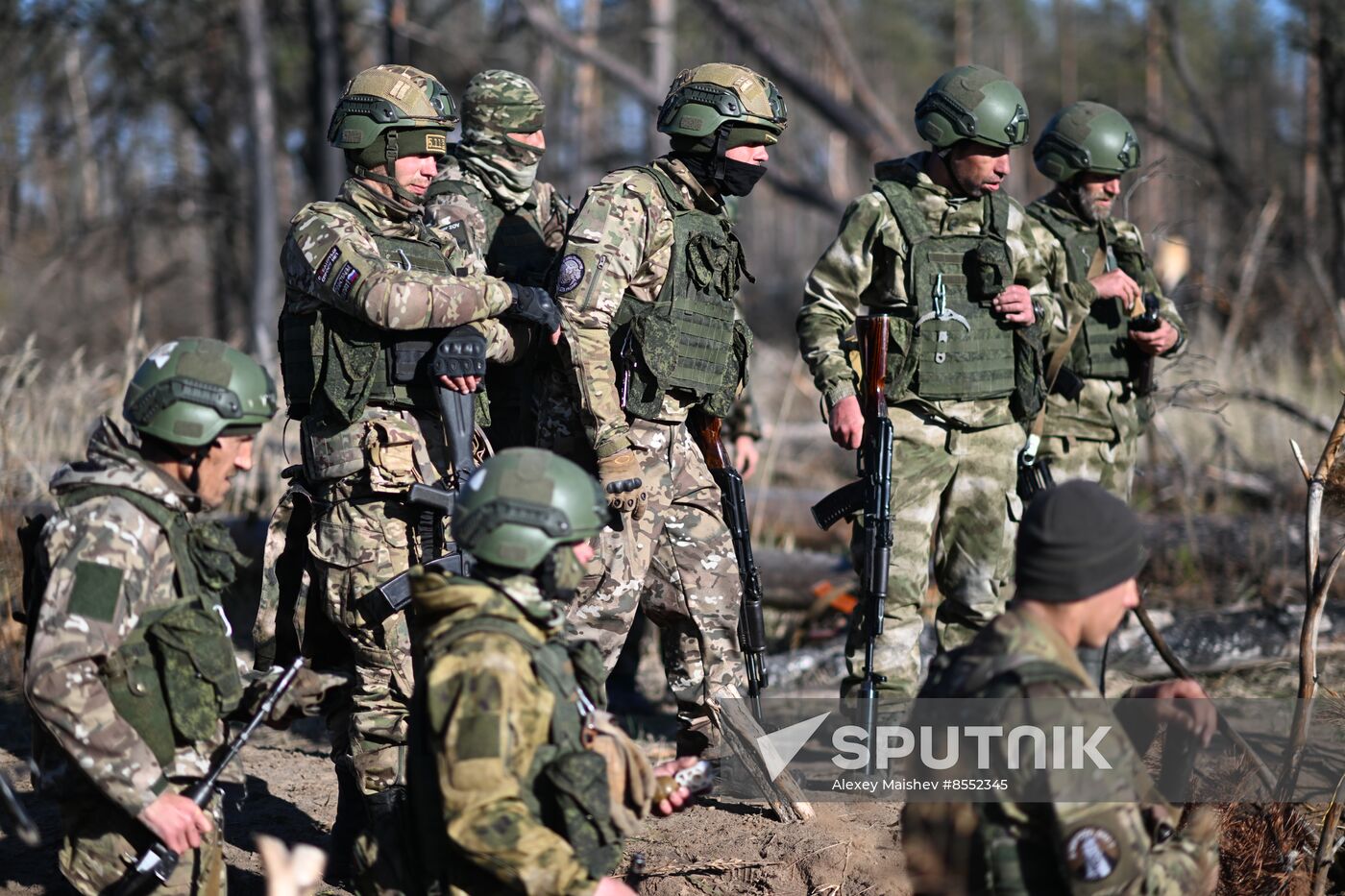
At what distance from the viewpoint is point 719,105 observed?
15.2 ft

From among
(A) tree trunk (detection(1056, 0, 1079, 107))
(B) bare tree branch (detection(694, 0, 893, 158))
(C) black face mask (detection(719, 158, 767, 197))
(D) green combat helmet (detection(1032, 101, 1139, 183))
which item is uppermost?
(A) tree trunk (detection(1056, 0, 1079, 107))

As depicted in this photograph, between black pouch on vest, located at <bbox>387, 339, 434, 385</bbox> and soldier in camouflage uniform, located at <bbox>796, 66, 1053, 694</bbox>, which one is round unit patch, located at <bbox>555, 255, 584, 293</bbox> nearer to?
black pouch on vest, located at <bbox>387, 339, 434, 385</bbox>

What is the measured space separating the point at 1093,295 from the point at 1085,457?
66cm

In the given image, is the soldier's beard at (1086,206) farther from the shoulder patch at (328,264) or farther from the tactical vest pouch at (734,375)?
the shoulder patch at (328,264)

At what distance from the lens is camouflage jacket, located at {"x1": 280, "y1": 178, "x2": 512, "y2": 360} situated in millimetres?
4098

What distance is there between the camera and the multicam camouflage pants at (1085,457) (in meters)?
5.65

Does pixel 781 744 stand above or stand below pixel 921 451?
below

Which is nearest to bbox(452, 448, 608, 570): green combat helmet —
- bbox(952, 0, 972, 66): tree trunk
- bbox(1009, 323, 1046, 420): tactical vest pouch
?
bbox(1009, 323, 1046, 420): tactical vest pouch

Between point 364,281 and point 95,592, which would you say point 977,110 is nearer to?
point 364,281

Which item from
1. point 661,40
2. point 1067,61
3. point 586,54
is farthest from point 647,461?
point 1067,61

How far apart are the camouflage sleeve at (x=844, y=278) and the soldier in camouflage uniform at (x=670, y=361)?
39 centimetres

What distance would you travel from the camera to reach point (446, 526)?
4.40 metres

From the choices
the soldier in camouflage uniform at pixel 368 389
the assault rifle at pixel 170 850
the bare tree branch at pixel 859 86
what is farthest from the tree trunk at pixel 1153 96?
the assault rifle at pixel 170 850

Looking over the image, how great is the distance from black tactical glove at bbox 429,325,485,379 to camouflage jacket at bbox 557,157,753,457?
1.08 feet
